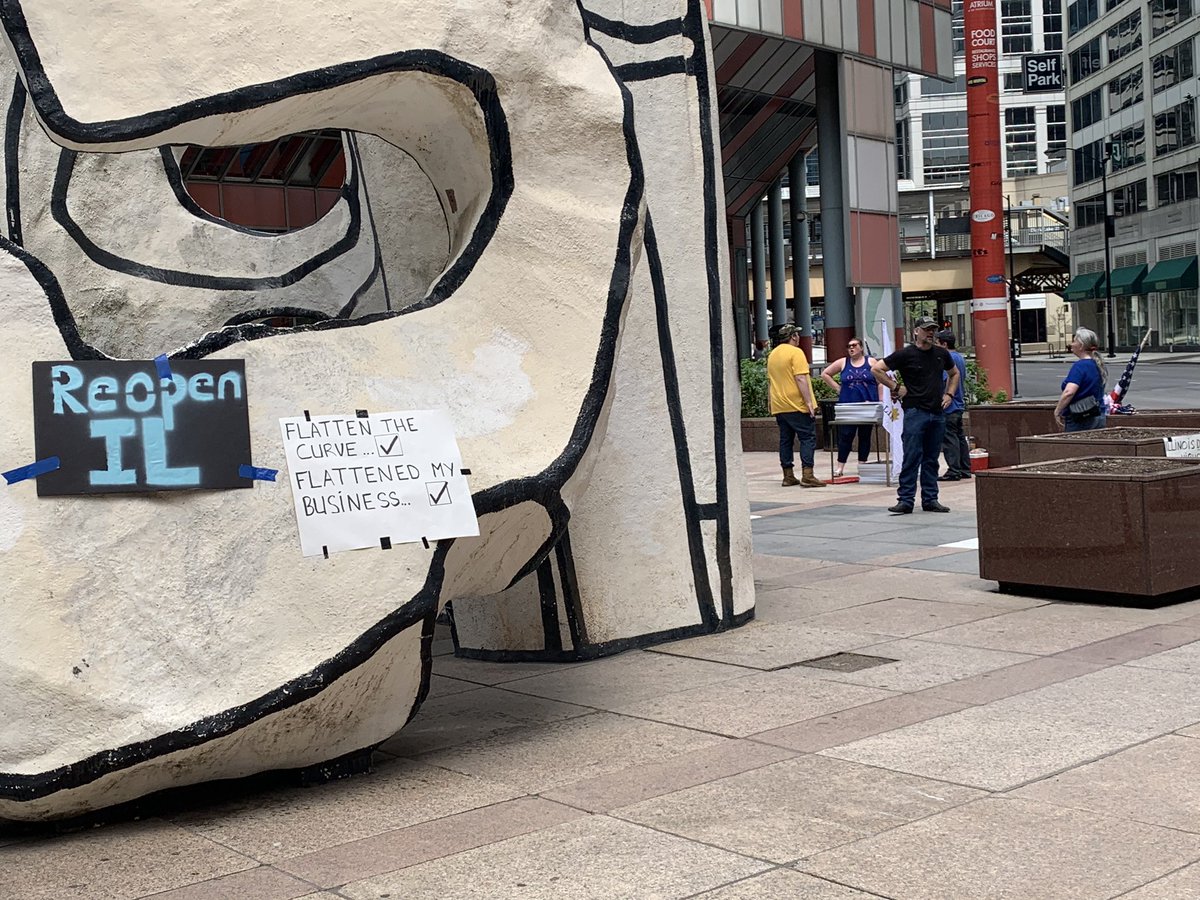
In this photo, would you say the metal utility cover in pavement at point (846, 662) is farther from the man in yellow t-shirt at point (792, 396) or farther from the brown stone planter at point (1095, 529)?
the man in yellow t-shirt at point (792, 396)

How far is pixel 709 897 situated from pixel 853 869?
1.53ft

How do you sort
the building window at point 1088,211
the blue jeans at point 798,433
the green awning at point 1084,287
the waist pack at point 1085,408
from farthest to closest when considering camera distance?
the building window at point 1088,211
the green awning at point 1084,287
the blue jeans at point 798,433
the waist pack at point 1085,408

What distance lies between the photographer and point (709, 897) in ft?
13.3

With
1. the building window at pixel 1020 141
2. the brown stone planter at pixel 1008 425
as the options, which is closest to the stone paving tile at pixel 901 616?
the brown stone planter at pixel 1008 425

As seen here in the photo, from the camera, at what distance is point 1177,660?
22.6 ft

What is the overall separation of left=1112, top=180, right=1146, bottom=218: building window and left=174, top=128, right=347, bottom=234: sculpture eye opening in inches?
2157

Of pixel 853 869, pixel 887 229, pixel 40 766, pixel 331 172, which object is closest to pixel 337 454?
pixel 40 766

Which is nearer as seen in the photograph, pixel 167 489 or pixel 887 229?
pixel 167 489

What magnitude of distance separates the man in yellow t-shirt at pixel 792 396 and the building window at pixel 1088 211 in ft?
204

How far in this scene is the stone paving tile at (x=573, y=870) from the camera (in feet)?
13.7

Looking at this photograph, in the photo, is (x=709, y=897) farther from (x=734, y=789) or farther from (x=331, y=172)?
(x=331, y=172)

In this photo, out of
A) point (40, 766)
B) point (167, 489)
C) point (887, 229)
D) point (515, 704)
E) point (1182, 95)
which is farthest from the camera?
point (1182, 95)

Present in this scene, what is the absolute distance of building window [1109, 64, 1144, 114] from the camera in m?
67.0

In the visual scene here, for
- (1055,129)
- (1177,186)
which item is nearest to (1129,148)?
(1177,186)
